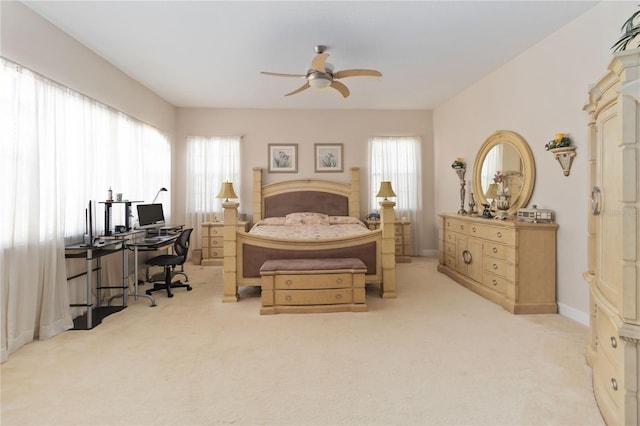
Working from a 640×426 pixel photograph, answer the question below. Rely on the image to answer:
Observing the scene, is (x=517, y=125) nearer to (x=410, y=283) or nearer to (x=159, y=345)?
(x=410, y=283)

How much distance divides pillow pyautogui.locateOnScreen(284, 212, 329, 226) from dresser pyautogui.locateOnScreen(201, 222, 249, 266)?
827 millimetres

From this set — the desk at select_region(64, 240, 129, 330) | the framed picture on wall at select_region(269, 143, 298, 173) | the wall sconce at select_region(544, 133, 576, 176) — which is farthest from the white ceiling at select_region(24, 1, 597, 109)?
the desk at select_region(64, 240, 129, 330)

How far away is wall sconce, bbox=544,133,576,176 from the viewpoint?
3045 millimetres

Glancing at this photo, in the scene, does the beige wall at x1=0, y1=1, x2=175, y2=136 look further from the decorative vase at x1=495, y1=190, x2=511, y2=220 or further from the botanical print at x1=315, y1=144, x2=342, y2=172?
the decorative vase at x1=495, y1=190, x2=511, y2=220

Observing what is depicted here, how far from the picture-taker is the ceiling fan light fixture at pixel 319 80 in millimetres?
3279

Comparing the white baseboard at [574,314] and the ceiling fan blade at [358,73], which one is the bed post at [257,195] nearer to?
the ceiling fan blade at [358,73]

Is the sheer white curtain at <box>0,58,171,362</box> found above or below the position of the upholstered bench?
above

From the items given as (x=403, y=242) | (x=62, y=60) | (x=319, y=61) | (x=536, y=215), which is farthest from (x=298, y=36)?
(x=403, y=242)

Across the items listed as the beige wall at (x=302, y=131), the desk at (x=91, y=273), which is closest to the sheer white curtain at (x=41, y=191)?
the desk at (x=91, y=273)

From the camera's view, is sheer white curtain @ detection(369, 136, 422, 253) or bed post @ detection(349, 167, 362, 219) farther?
sheer white curtain @ detection(369, 136, 422, 253)

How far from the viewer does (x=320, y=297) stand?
3.32m

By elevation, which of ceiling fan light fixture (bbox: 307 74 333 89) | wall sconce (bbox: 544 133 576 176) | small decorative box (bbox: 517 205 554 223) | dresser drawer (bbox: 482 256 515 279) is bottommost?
dresser drawer (bbox: 482 256 515 279)

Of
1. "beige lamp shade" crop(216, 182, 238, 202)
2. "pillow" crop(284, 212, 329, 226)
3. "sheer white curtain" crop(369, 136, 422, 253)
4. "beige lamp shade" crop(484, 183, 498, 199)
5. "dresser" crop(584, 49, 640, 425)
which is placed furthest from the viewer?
"sheer white curtain" crop(369, 136, 422, 253)

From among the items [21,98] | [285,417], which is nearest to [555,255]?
[285,417]
